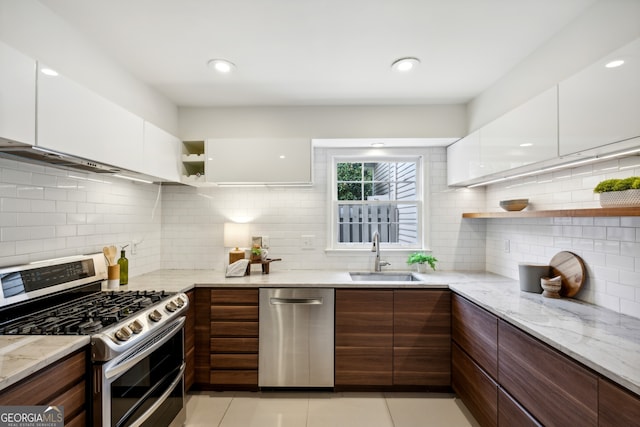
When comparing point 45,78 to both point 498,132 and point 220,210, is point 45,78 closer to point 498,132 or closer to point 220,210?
point 220,210

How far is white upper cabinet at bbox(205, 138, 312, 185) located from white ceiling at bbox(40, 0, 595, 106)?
1.45ft

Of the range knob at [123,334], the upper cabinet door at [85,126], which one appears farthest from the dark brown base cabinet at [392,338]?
the upper cabinet door at [85,126]

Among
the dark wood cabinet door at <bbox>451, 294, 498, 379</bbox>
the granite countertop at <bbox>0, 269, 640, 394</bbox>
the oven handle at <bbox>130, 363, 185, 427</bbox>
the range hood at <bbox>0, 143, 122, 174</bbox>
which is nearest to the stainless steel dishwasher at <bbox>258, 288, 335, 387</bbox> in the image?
the granite countertop at <bbox>0, 269, 640, 394</bbox>

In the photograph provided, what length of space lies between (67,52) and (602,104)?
288 cm

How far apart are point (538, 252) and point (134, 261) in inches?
133

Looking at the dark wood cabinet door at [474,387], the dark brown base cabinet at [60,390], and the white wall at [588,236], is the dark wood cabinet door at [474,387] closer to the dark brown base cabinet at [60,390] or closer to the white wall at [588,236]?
the white wall at [588,236]

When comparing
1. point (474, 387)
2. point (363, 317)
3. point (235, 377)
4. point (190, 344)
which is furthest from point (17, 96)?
point (474, 387)

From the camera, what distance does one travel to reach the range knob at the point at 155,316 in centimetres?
179

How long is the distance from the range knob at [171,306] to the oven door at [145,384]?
0.29ft

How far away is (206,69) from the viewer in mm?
2350

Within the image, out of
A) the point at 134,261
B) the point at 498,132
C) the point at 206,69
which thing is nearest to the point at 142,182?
the point at 134,261

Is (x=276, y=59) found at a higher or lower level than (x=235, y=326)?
higher

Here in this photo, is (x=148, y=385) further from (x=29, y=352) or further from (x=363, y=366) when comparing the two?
(x=363, y=366)

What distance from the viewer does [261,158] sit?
2.86m
